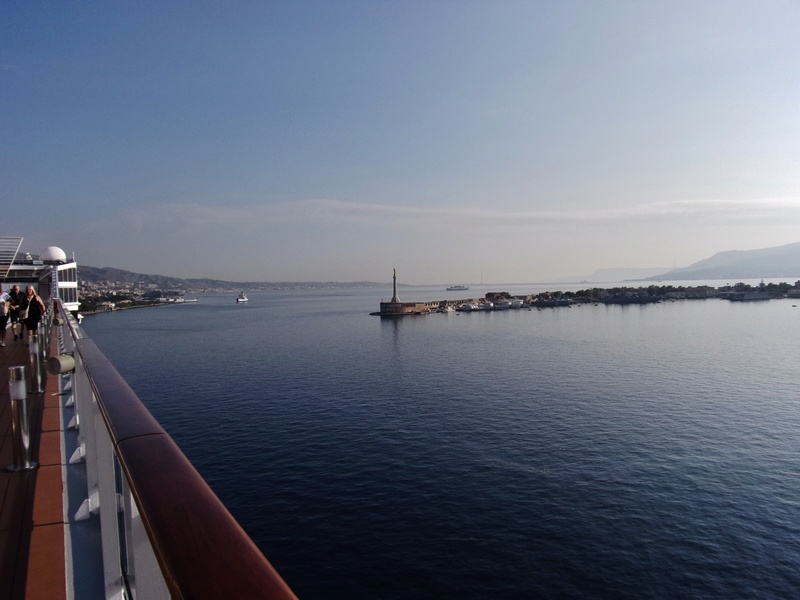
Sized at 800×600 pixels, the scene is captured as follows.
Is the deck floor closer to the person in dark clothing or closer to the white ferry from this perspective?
the white ferry

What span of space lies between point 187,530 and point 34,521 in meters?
2.85

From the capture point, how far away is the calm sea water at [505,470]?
12391 millimetres

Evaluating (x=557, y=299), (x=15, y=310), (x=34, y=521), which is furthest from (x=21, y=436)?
(x=557, y=299)

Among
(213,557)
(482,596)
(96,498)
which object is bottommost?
(482,596)

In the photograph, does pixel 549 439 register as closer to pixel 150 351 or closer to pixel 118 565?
pixel 118 565

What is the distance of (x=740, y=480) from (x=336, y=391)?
20342mm

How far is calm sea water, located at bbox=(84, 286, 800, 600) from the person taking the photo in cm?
1239

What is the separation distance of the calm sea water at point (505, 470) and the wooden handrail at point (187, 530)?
12.3 metres

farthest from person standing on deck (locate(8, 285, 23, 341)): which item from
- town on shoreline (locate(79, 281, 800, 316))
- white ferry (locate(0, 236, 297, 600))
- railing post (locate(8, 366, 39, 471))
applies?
town on shoreline (locate(79, 281, 800, 316))

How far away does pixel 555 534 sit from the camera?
13.7 metres

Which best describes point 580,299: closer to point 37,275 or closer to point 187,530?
point 37,275

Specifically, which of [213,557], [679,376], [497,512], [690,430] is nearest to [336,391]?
[497,512]

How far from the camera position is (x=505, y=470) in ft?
57.8

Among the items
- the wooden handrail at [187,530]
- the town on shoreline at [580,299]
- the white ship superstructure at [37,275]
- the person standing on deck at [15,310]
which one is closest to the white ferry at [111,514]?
the wooden handrail at [187,530]
